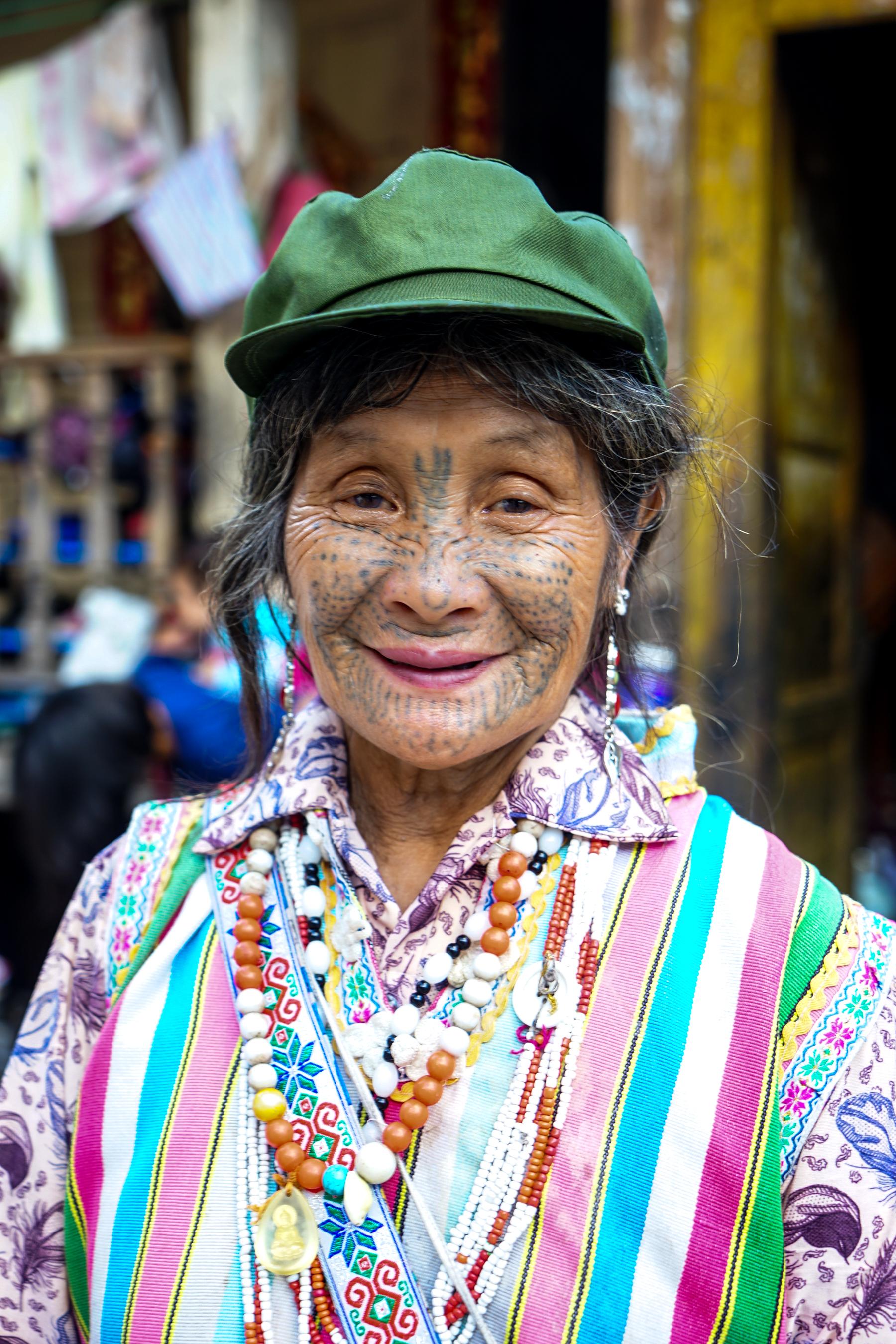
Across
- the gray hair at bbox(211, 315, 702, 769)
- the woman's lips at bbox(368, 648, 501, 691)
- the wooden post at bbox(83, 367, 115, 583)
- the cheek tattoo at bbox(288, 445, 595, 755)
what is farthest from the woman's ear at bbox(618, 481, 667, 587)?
the wooden post at bbox(83, 367, 115, 583)

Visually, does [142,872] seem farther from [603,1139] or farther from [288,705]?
[603,1139]

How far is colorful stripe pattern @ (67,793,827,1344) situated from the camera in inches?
39.3

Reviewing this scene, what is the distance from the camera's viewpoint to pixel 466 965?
1.13m

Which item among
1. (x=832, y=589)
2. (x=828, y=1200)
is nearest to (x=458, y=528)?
(x=828, y=1200)

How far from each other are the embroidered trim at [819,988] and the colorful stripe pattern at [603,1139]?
0.05 feet

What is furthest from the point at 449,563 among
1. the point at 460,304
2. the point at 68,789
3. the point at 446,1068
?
the point at 68,789

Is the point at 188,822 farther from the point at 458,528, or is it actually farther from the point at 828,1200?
the point at 828,1200

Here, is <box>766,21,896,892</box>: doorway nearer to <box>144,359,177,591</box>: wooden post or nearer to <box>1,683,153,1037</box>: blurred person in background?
<box>1,683,153,1037</box>: blurred person in background

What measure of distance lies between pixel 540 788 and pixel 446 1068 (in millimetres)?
304

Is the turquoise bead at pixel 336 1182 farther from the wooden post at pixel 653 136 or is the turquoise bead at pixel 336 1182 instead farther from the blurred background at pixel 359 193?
the wooden post at pixel 653 136

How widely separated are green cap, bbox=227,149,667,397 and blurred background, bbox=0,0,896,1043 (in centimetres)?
68

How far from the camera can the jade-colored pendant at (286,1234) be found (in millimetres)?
1039

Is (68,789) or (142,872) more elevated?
(142,872)

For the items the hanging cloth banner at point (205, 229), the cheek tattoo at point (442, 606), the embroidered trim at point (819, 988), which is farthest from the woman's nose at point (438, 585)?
the hanging cloth banner at point (205, 229)
